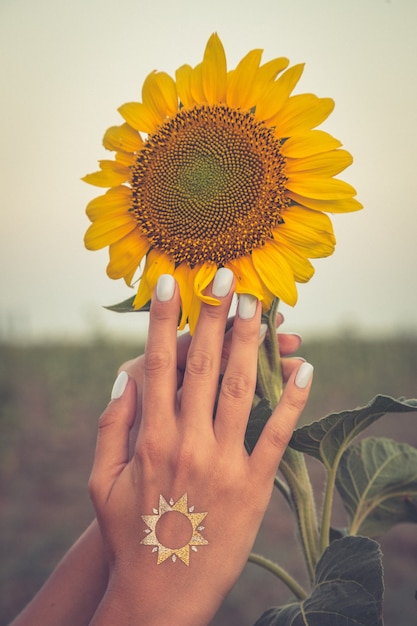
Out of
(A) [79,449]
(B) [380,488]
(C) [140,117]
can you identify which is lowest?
(A) [79,449]

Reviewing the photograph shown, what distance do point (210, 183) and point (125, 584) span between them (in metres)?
0.68

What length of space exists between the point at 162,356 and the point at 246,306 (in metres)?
0.19

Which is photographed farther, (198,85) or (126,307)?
(126,307)

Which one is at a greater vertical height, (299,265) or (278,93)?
(278,93)

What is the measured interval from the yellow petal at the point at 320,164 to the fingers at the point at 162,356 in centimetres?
27

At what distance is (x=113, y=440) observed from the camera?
129cm

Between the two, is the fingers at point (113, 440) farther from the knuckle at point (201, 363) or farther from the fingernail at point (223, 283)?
the fingernail at point (223, 283)

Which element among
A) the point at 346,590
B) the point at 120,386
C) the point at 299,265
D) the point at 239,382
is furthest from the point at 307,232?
the point at 346,590

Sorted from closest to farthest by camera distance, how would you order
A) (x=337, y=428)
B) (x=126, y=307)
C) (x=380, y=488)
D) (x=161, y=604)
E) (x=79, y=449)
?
(x=161, y=604) → (x=337, y=428) → (x=126, y=307) → (x=380, y=488) → (x=79, y=449)

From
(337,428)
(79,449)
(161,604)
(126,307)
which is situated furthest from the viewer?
(79,449)

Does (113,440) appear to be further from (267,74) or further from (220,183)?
(267,74)

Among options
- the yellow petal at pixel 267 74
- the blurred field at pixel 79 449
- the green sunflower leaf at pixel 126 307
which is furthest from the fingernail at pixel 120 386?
the blurred field at pixel 79 449

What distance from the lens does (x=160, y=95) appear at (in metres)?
1.24

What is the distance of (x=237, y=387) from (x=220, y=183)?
1.15 feet
